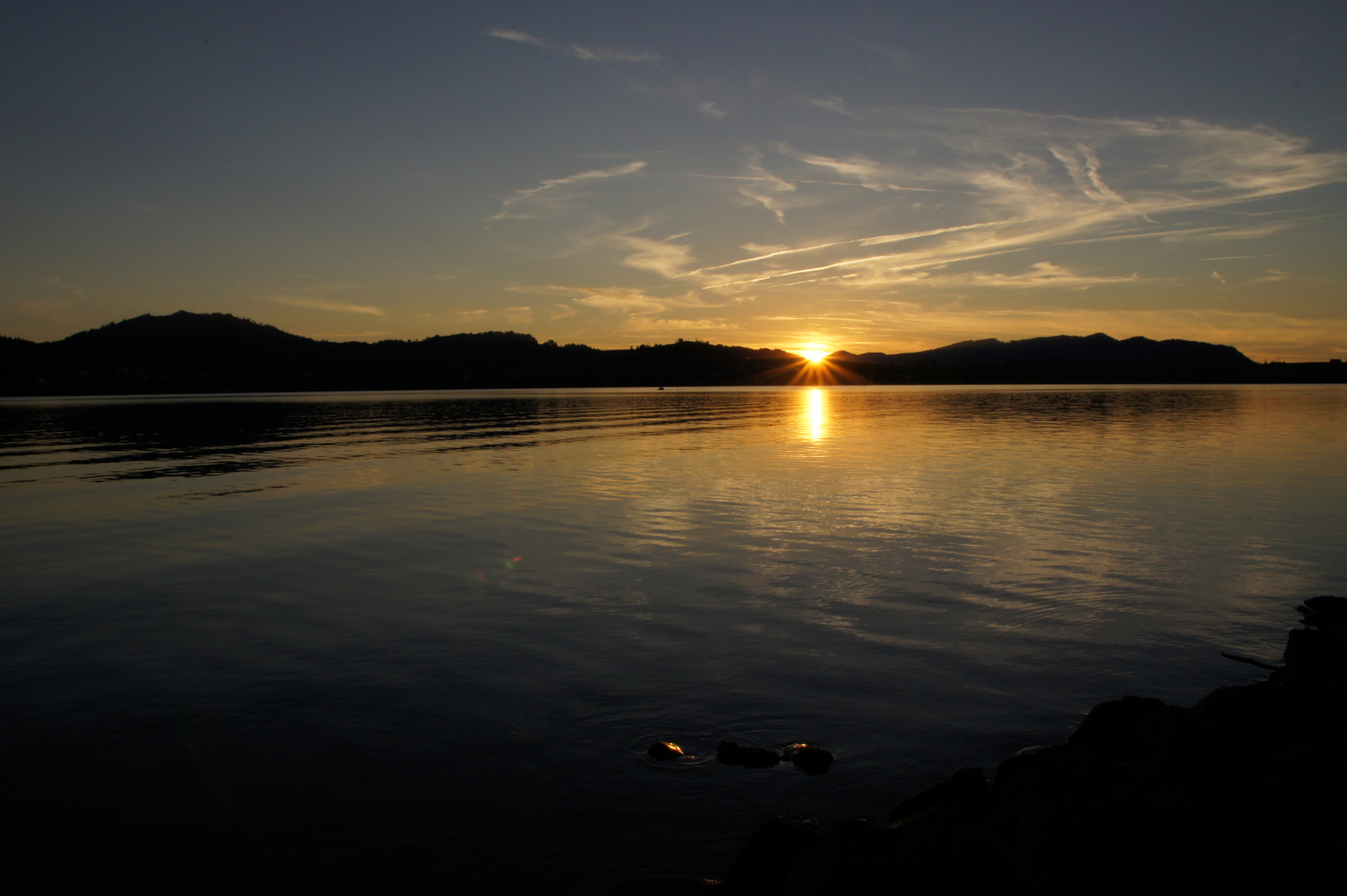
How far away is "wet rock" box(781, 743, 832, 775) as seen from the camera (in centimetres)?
689

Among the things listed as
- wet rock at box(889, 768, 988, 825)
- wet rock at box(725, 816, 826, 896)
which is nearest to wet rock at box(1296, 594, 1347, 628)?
wet rock at box(889, 768, 988, 825)

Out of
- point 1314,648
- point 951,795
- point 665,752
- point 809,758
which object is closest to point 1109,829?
point 951,795

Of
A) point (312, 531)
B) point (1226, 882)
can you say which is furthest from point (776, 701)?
point (312, 531)

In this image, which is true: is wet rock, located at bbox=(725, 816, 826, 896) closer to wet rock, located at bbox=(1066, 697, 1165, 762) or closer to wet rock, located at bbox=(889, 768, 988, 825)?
wet rock, located at bbox=(889, 768, 988, 825)

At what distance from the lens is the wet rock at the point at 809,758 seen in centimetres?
689

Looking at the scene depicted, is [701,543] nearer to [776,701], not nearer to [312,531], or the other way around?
[776,701]

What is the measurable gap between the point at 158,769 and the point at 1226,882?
329 inches

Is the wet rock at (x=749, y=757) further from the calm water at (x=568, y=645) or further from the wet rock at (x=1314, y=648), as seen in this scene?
the wet rock at (x=1314, y=648)

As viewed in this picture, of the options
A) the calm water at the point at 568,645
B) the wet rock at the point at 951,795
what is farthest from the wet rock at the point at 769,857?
the wet rock at the point at 951,795

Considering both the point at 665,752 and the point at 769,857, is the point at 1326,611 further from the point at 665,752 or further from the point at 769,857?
the point at 769,857

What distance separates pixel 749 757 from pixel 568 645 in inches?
151

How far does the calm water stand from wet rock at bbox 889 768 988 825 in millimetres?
528

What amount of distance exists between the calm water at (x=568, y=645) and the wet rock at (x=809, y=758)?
4.7 inches

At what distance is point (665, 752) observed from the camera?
283 inches
